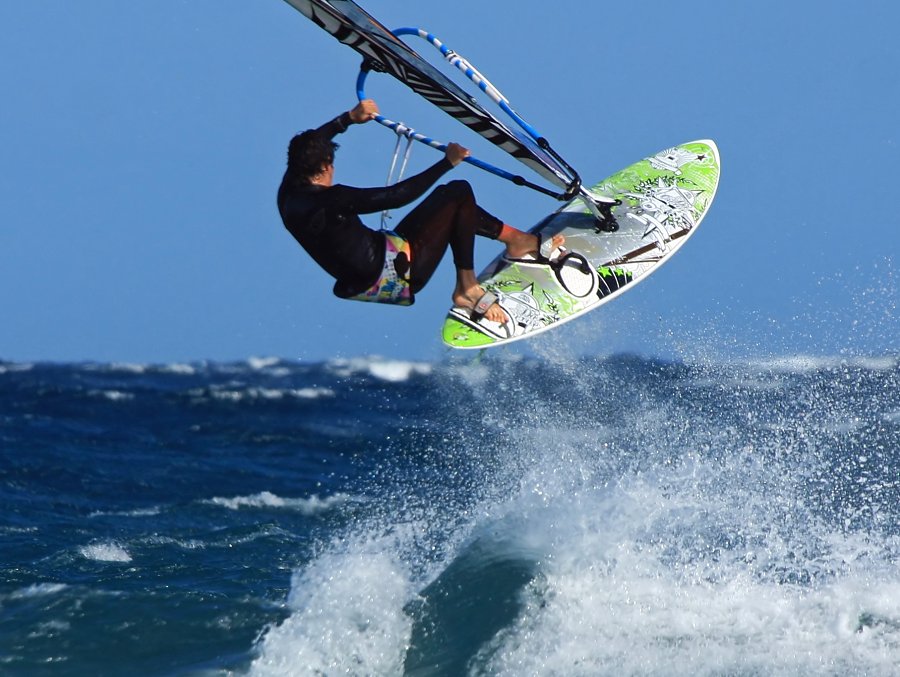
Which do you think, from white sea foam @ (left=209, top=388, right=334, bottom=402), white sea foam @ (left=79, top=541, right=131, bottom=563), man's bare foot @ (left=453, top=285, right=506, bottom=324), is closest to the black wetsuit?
man's bare foot @ (left=453, top=285, right=506, bottom=324)

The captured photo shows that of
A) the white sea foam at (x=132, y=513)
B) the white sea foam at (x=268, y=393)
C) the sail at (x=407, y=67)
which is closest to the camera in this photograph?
the sail at (x=407, y=67)

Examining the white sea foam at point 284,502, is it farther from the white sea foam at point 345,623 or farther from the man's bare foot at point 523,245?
the man's bare foot at point 523,245

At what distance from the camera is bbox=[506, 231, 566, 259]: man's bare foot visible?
273 inches

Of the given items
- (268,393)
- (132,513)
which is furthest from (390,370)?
(132,513)

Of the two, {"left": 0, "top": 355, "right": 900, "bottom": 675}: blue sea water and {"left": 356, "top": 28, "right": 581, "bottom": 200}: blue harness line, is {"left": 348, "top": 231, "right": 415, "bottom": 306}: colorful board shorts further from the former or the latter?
{"left": 0, "top": 355, "right": 900, "bottom": 675}: blue sea water

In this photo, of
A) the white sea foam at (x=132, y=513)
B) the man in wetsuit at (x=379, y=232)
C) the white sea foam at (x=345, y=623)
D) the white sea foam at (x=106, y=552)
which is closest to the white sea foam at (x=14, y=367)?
the white sea foam at (x=132, y=513)

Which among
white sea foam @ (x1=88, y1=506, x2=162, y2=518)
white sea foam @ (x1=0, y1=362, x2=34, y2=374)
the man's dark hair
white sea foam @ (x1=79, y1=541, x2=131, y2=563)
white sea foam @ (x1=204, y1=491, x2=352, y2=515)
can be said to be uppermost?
the man's dark hair

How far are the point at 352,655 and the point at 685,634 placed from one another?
1908 mm

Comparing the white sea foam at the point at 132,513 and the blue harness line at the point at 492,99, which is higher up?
the blue harness line at the point at 492,99

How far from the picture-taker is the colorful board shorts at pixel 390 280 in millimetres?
6078

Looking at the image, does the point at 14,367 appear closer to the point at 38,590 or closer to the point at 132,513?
the point at 132,513

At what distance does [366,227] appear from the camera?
19.7 ft

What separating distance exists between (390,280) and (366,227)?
33 centimetres

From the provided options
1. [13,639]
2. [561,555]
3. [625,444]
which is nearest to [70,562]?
[13,639]
